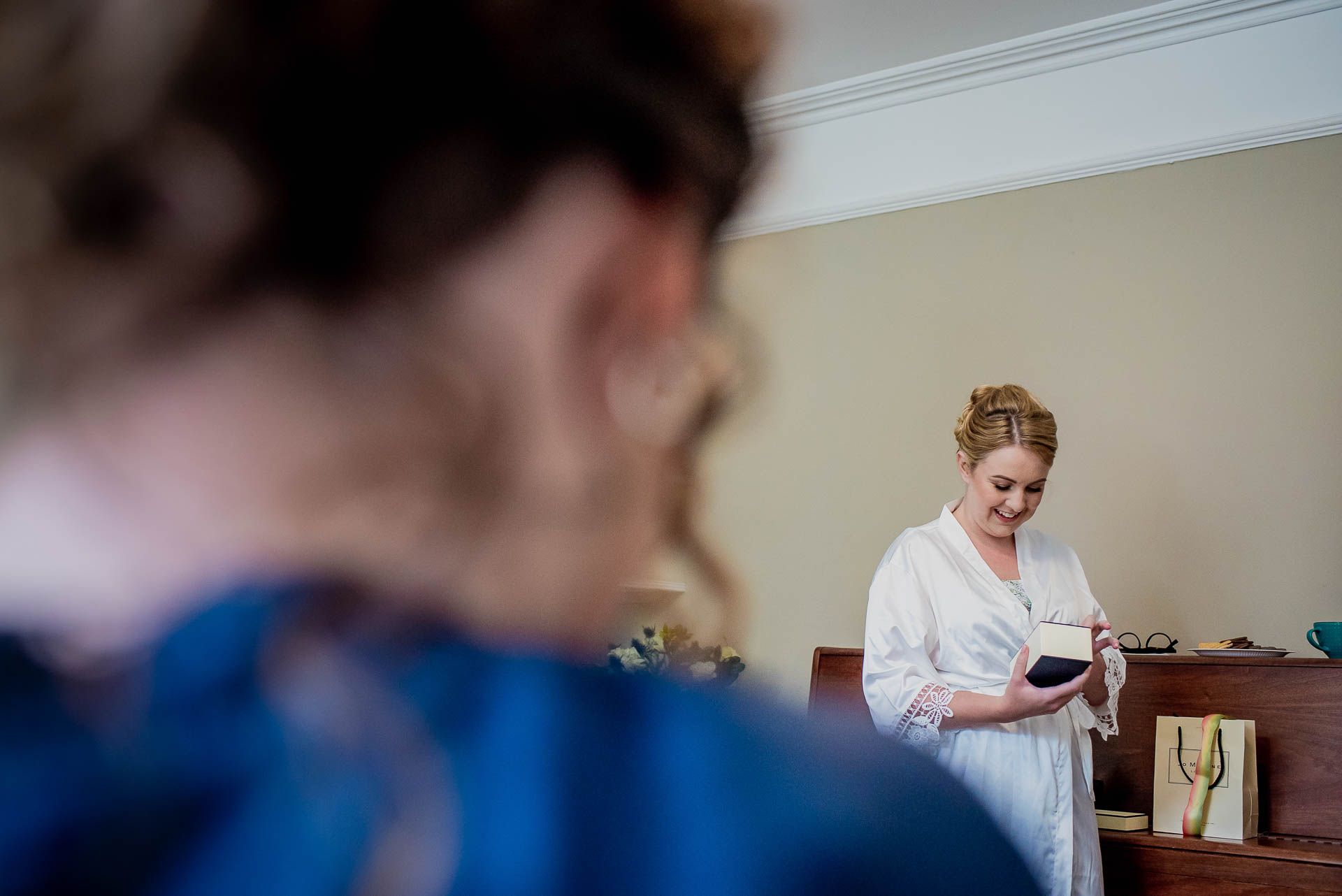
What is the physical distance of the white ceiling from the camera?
321cm

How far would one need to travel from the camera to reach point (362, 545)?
25 centimetres

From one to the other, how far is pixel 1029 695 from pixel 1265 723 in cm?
85

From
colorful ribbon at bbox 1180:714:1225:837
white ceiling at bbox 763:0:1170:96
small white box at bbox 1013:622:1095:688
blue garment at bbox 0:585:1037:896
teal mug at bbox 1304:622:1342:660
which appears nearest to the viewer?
blue garment at bbox 0:585:1037:896

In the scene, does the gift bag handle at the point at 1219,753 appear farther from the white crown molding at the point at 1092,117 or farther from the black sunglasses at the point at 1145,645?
the white crown molding at the point at 1092,117

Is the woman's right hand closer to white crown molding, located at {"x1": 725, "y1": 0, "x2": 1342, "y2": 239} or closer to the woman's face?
the woman's face

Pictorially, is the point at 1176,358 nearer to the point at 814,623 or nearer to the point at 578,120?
the point at 814,623

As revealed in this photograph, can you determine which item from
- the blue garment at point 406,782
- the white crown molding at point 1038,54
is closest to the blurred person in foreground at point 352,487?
the blue garment at point 406,782

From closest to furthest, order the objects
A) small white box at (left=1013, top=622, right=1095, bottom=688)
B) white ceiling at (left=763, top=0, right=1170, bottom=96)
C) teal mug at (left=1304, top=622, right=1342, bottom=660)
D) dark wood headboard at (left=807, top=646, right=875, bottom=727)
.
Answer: small white box at (left=1013, top=622, right=1095, bottom=688)
teal mug at (left=1304, top=622, right=1342, bottom=660)
dark wood headboard at (left=807, top=646, right=875, bottom=727)
white ceiling at (left=763, top=0, right=1170, bottom=96)

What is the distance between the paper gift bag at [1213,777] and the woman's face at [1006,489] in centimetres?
68

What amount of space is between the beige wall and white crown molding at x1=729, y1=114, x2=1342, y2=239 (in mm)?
30

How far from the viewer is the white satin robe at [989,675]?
2055 mm

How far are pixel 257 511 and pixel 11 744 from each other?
A: 2.6 inches

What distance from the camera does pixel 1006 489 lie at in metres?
2.25

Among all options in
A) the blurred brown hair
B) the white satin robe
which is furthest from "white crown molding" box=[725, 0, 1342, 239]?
the blurred brown hair
